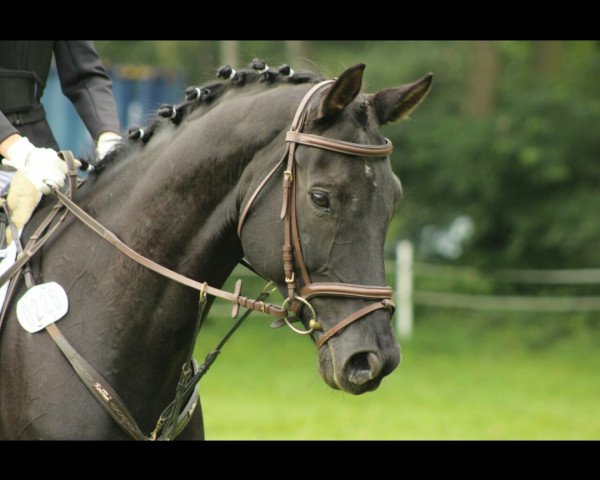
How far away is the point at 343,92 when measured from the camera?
359 centimetres

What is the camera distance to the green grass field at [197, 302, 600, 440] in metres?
10.8

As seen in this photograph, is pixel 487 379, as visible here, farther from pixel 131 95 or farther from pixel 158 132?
pixel 158 132

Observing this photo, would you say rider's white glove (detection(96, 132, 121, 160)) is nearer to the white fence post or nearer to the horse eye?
the horse eye

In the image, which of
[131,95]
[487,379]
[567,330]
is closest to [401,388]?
[487,379]

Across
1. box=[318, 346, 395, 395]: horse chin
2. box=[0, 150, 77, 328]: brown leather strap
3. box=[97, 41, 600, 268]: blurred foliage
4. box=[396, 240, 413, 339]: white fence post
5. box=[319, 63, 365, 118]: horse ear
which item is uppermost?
box=[319, 63, 365, 118]: horse ear

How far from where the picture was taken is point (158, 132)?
4180 millimetres

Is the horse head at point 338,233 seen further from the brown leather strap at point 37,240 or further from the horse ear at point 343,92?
the brown leather strap at point 37,240

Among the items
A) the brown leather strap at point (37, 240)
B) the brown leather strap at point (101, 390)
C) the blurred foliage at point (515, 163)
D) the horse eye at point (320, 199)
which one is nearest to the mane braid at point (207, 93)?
the brown leather strap at point (37, 240)

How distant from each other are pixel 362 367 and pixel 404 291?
1377 centimetres

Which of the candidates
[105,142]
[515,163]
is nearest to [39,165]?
[105,142]

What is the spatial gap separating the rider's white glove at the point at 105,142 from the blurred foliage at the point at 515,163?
12.0 metres

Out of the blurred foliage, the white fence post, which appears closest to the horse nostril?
the blurred foliage
